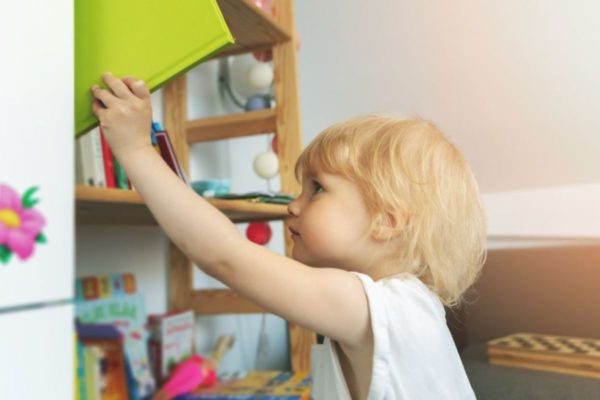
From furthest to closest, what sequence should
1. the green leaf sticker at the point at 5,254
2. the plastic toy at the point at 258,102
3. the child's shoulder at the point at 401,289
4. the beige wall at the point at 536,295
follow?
the beige wall at the point at 536,295
the plastic toy at the point at 258,102
the child's shoulder at the point at 401,289
the green leaf sticker at the point at 5,254

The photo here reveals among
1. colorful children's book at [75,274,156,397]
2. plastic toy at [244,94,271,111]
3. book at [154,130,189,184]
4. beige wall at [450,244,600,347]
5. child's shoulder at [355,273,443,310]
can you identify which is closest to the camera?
child's shoulder at [355,273,443,310]

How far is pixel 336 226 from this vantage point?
0.77 m

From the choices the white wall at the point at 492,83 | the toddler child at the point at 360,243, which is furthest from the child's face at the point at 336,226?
the white wall at the point at 492,83

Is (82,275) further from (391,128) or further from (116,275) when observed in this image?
(391,128)

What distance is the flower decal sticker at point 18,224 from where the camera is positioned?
43cm

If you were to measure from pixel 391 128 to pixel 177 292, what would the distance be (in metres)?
0.98

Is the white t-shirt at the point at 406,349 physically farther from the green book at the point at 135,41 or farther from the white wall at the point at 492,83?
the white wall at the point at 492,83

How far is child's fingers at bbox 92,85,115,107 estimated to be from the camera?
0.58 m

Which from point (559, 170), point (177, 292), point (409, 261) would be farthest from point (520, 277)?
point (409, 261)

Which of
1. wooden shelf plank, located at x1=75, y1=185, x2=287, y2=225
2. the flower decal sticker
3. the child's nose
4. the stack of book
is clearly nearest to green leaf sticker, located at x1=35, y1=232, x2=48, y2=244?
the flower decal sticker

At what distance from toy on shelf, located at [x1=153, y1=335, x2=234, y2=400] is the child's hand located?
876 millimetres

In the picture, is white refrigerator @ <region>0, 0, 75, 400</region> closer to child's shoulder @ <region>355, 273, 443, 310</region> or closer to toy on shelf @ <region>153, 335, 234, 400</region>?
child's shoulder @ <region>355, 273, 443, 310</region>

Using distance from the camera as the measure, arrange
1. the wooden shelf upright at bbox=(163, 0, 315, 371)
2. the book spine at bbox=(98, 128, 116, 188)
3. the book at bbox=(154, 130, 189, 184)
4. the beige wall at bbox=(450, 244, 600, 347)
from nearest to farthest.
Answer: the book at bbox=(154, 130, 189, 184) → the book spine at bbox=(98, 128, 116, 188) → the wooden shelf upright at bbox=(163, 0, 315, 371) → the beige wall at bbox=(450, 244, 600, 347)

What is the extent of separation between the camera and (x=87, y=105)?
1.93 ft
